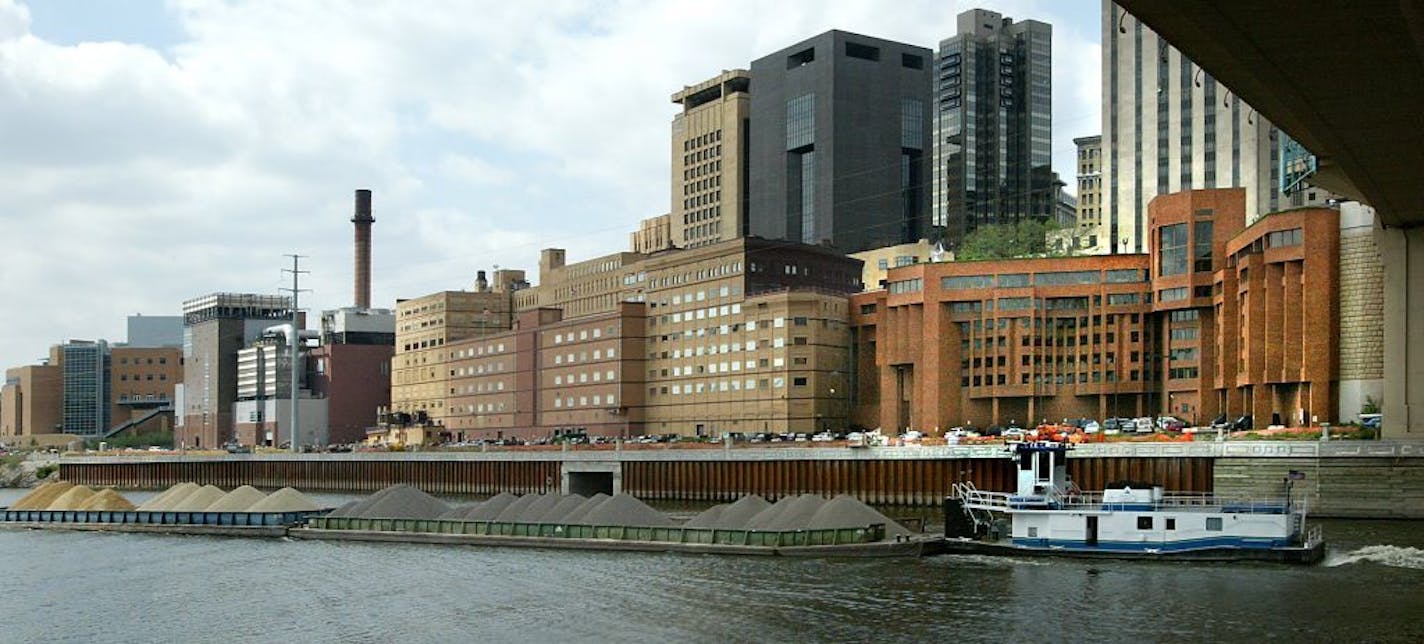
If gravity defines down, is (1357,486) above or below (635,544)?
above

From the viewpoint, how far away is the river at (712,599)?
54156 millimetres

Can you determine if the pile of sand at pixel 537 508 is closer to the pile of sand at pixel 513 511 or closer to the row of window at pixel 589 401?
the pile of sand at pixel 513 511

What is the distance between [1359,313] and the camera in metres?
110

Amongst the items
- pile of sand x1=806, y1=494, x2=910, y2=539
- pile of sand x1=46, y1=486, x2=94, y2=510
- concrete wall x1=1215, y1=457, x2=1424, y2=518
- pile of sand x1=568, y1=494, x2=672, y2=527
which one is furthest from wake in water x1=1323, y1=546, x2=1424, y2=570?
pile of sand x1=46, y1=486, x2=94, y2=510

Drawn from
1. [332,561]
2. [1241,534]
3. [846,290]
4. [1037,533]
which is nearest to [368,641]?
[332,561]

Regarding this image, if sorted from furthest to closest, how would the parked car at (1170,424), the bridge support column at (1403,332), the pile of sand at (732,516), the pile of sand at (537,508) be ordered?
1. the parked car at (1170,424)
2. the bridge support column at (1403,332)
3. the pile of sand at (537,508)
4. the pile of sand at (732,516)

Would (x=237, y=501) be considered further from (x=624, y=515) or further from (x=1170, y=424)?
(x=1170, y=424)

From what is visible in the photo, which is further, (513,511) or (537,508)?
(513,511)

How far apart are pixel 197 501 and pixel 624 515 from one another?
3733cm

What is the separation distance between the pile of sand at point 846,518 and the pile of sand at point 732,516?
4.01 metres

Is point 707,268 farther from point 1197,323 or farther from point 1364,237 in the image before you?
point 1364,237

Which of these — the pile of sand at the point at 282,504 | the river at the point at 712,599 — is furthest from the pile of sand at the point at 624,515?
the pile of sand at the point at 282,504

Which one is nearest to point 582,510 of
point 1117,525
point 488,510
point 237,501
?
point 488,510

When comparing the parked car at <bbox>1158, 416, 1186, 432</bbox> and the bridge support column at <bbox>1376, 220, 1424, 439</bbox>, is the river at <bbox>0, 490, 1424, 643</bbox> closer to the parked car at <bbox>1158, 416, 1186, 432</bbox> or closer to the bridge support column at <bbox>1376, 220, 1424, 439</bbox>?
the bridge support column at <bbox>1376, 220, 1424, 439</bbox>
